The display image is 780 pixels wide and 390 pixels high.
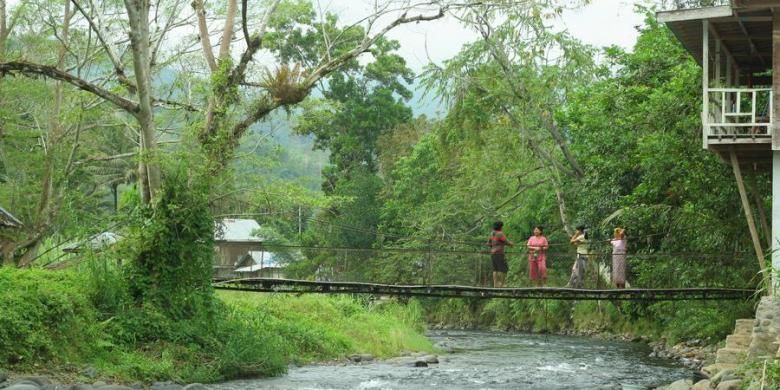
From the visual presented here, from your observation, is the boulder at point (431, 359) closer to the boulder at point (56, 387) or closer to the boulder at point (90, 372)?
the boulder at point (90, 372)

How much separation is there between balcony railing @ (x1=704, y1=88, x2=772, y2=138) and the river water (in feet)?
14.0

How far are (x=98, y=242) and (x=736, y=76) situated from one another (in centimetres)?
1160

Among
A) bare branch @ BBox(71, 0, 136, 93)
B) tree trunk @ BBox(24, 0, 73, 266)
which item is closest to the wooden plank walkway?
bare branch @ BBox(71, 0, 136, 93)

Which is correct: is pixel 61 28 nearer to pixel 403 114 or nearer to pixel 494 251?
pixel 494 251

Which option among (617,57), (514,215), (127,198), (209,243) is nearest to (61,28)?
(127,198)

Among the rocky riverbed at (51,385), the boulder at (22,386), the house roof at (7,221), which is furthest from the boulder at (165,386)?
the house roof at (7,221)

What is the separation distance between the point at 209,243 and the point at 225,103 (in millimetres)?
2472

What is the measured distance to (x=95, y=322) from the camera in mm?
16531

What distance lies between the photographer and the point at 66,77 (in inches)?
688

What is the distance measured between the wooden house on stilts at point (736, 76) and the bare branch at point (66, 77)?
848 cm

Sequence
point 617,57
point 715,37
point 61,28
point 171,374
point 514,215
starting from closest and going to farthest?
point 171,374 → point 715,37 → point 61,28 → point 617,57 → point 514,215

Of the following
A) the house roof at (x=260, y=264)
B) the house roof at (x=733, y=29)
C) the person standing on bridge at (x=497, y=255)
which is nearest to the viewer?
the house roof at (x=733, y=29)

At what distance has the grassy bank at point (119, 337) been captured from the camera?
14758 millimetres

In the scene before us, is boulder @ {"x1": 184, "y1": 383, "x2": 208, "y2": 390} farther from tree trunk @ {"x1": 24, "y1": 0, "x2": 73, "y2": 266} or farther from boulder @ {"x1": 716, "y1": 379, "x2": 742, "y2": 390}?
tree trunk @ {"x1": 24, "y1": 0, "x2": 73, "y2": 266}
